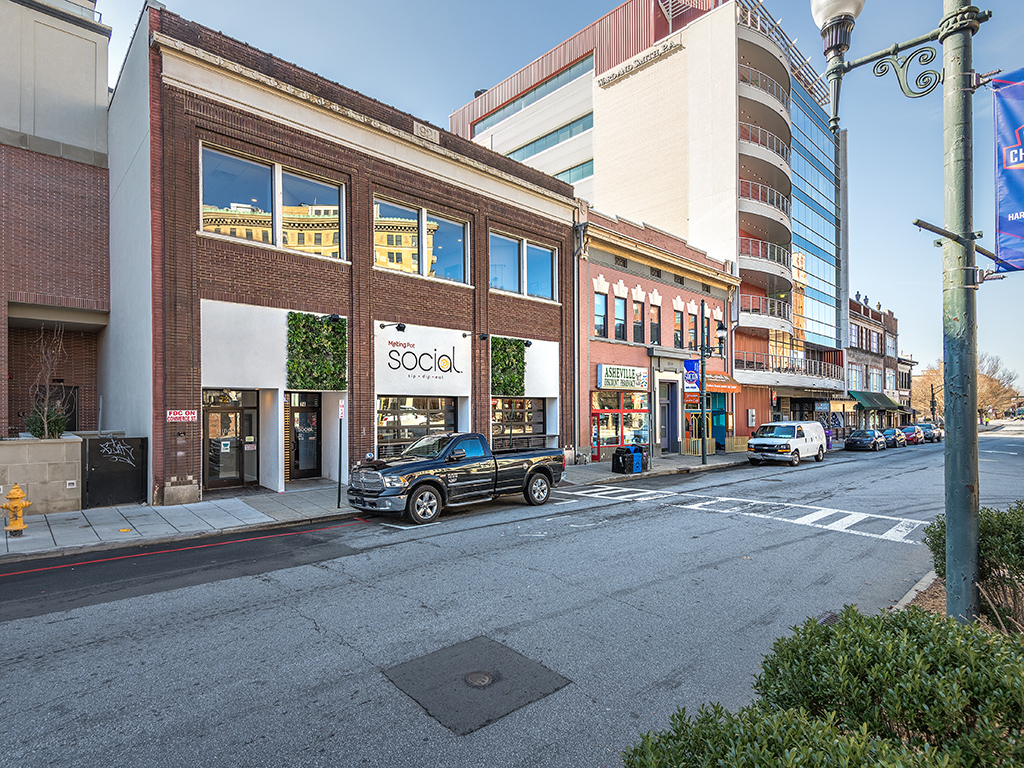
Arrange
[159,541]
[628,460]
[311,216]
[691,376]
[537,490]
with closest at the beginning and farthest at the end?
[159,541], [537,490], [311,216], [628,460], [691,376]

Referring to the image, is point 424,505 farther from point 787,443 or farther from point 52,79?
point 787,443

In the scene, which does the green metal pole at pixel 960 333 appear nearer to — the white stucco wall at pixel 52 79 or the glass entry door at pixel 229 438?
the glass entry door at pixel 229 438

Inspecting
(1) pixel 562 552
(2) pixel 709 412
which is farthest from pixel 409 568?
(2) pixel 709 412

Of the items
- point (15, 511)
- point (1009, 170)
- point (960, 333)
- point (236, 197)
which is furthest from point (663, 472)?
point (15, 511)

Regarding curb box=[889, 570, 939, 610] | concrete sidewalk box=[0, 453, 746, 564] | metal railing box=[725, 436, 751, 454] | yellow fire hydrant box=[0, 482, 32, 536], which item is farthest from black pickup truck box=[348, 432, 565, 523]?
metal railing box=[725, 436, 751, 454]

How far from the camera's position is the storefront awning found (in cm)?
2875

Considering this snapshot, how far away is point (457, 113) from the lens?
53125 mm

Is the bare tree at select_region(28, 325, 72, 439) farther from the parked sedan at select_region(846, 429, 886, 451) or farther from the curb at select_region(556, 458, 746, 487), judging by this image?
the parked sedan at select_region(846, 429, 886, 451)

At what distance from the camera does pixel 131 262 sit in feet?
47.4

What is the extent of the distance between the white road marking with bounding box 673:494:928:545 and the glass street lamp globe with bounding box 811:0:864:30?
8781 millimetres

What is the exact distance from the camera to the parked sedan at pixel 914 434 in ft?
147

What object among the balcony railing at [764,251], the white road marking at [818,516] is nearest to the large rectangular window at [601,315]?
the white road marking at [818,516]

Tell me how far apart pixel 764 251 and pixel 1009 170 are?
3377cm

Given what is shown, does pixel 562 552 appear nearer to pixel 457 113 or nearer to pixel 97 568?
pixel 97 568
